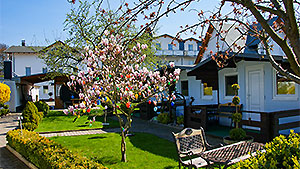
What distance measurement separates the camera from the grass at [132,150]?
20.5 ft

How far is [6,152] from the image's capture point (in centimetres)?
834

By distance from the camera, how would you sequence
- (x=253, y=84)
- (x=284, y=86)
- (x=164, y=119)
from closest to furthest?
(x=284, y=86) → (x=253, y=84) → (x=164, y=119)

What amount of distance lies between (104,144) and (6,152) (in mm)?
3338

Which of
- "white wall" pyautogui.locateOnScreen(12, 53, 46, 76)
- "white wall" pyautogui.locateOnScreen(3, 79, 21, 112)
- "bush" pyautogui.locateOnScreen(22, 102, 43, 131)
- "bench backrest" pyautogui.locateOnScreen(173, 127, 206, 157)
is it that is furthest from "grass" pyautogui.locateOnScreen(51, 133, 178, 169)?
"white wall" pyautogui.locateOnScreen(12, 53, 46, 76)

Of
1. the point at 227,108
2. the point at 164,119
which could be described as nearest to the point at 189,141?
the point at 227,108

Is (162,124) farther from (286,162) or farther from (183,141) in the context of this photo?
(286,162)

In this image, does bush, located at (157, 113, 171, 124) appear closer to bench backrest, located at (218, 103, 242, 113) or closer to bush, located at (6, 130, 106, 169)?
bench backrest, located at (218, 103, 242, 113)

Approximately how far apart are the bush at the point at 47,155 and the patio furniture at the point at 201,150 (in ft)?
5.48

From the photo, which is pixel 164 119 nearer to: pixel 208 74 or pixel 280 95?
pixel 208 74

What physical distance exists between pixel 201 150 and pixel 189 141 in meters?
0.38

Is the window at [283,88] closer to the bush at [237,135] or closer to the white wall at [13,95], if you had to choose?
the bush at [237,135]

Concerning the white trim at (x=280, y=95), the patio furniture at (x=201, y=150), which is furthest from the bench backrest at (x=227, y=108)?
the patio furniture at (x=201, y=150)

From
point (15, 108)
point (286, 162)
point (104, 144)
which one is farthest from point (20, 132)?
point (15, 108)

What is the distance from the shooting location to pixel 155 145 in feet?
27.4
